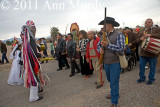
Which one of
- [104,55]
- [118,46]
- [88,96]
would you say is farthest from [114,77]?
[88,96]

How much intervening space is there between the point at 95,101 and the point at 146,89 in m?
1.53

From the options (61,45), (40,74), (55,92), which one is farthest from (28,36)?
(61,45)

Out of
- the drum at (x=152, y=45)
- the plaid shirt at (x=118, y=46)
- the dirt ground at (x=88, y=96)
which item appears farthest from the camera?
the drum at (x=152, y=45)

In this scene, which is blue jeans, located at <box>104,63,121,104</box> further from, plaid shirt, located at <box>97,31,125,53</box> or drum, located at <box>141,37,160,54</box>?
drum, located at <box>141,37,160,54</box>

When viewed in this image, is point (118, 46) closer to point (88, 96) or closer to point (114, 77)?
point (114, 77)

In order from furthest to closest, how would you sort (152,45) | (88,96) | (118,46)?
(88,96) → (152,45) → (118,46)

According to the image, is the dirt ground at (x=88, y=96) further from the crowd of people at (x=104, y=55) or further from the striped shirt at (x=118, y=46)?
the striped shirt at (x=118, y=46)

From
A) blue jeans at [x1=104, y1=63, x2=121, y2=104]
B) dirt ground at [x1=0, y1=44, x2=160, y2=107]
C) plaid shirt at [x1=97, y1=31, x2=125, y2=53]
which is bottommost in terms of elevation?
dirt ground at [x1=0, y1=44, x2=160, y2=107]

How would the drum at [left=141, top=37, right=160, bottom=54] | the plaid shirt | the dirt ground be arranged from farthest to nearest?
the drum at [left=141, top=37, right=160, bottom=54] < the dirt ground < the plaid shirt

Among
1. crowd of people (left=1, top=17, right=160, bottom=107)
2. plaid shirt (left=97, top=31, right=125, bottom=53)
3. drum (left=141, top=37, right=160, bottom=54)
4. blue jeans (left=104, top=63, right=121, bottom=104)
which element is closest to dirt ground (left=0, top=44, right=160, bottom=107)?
crowd of people (left=1, top=17, right=160, bottom=107)

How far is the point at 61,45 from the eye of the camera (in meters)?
6.37

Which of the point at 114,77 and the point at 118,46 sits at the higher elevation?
the point at 118,46

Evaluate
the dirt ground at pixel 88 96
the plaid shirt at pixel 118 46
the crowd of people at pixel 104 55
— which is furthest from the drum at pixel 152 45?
the plaid shirt at pixel 118 46

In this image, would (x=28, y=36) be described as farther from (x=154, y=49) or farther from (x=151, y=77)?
(x=151, y=77)
